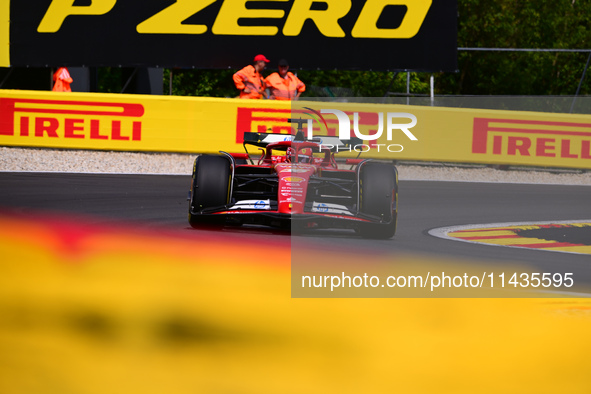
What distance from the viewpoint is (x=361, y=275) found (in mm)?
6824

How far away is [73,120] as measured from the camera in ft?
50.4

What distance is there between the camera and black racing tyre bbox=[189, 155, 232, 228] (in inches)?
338

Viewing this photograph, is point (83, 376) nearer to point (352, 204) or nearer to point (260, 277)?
point (260, 277)

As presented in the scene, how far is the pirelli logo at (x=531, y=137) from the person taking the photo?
15.6 meters

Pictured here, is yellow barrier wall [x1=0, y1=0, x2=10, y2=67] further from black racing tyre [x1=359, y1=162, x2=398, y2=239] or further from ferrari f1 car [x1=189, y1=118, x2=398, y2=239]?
black racing tyre [x1=359, y1=162, x2=398, y2=239]

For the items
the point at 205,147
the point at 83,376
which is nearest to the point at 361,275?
the point at 83,376

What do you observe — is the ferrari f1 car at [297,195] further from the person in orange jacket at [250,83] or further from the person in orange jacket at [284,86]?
the person in orange jacket at [250,83]

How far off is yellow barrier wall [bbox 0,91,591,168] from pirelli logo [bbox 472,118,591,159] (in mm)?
15

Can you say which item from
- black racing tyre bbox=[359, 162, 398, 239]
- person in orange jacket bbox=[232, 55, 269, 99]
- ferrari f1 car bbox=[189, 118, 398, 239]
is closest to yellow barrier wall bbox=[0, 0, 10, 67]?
person in orange jacket bbox=[232, 55, 269, 99]

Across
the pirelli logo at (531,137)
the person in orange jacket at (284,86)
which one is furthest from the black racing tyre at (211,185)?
the pirelli logo at (531,137)

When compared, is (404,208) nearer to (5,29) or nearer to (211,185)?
(211,185)

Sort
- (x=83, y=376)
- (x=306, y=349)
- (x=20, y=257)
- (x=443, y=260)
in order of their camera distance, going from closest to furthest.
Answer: (x=83, y=376) → (x=306, y=349) → (x=20, y=257) → (x=443, y=260)

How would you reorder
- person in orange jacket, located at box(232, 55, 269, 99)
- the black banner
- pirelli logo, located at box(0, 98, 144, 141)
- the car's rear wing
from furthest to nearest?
the black banner < person in orange jacket, located at box(232, 55, 269, 99) < pirelli logo, located at box(0, 98, 144, 141) < the car's rear wing

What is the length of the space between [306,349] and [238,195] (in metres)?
4.18
